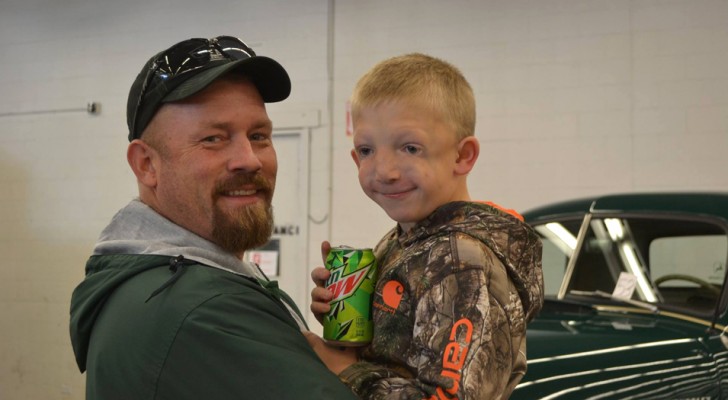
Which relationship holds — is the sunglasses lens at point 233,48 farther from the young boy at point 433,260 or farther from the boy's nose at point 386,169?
the boy's nose at point 386,169

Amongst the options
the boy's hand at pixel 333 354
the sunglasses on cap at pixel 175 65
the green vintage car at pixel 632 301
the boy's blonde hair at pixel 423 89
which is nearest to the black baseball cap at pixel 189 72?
the sunglasses on cap at pixel 175 65

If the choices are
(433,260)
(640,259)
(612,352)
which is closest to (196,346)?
(433,260)

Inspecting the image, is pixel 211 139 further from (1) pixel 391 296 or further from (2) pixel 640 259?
(2) pixel 640 259

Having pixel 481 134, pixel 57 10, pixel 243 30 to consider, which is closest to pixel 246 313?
pixel 481 134

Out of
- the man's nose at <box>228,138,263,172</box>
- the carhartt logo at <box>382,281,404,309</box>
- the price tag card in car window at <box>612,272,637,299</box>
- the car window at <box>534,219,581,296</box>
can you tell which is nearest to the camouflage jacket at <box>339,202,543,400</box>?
the carhartt logo at <box>382,281,404,309</box>

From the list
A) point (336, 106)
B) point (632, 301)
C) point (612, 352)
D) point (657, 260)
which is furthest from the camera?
point (336, 106)

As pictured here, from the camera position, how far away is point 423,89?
177 centimetres

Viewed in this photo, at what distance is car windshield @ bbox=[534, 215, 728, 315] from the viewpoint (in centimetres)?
376

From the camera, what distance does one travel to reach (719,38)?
6422 mm

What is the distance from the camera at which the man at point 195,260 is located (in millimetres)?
1405

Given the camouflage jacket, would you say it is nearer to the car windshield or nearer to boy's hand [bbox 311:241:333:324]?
boy's hand [bbox 311:241:333:324]

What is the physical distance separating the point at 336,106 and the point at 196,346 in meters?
6.55

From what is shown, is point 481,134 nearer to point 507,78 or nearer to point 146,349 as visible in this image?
point 507,78

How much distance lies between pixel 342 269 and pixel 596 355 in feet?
5.95
